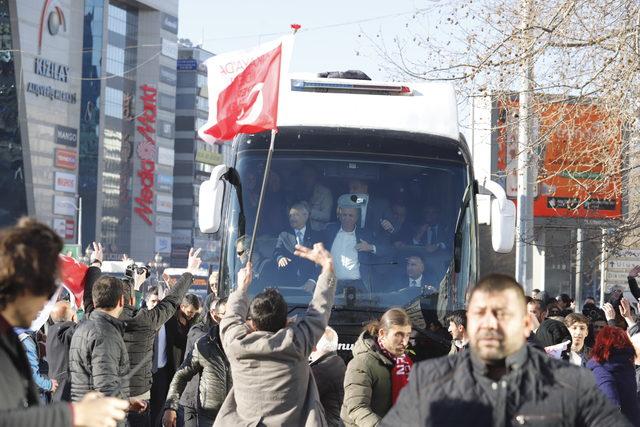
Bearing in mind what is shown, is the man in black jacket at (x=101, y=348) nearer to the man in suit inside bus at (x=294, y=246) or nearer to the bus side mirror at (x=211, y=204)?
the bus side mirror at (x=211, y=204)

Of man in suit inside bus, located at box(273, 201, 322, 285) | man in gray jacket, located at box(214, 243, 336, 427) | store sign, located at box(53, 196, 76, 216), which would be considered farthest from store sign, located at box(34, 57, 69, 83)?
man in gray jacket, located at box(214, 243, 336, 427)

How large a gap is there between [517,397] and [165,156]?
134m

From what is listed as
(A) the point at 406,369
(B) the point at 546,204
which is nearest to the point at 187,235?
(B) the point at 546,204

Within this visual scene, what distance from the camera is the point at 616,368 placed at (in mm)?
8703

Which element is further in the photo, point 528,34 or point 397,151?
point 528,34

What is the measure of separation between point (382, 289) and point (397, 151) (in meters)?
1.32

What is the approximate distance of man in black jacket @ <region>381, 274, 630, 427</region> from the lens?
428 cm

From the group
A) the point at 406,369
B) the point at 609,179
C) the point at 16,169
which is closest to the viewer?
the point at 406,369

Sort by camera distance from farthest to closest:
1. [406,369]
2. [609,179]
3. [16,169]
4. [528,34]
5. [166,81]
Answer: [166,81] < [16,169] < [609,179] < [528,34] < [406,369]

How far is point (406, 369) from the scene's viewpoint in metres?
7.42

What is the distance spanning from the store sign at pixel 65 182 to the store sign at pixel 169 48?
71.8ft

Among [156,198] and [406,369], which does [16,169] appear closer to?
[156,198]

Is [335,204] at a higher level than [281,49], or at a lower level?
lower

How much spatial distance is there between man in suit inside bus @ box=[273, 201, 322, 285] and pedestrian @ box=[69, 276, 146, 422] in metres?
2.50
